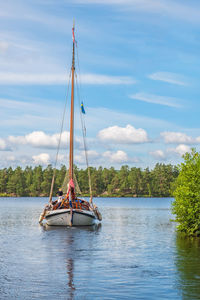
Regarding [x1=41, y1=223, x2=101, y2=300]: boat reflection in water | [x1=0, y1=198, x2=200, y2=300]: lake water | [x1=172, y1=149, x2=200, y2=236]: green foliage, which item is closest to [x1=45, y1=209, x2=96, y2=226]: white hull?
[x1=41, y1=223, x2=101, y2=300]: boat reflection in water

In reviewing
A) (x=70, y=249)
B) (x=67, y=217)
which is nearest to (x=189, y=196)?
(x=70, y=249)

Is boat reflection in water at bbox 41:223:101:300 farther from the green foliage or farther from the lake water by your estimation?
the green foliage

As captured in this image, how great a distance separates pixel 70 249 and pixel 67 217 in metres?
14.4

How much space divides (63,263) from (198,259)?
8391 mm

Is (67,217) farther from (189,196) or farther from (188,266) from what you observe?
(188,266)

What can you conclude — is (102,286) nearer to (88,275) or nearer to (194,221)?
(88,275)

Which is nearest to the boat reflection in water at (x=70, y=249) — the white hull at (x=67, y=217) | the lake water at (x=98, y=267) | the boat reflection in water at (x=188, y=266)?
the lake water at (x=98, y=267)

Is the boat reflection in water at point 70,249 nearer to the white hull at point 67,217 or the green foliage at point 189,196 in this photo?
the white hull at point 67,217

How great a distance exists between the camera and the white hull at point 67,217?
45938 millimetres

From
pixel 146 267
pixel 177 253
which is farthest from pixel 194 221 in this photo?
pixel 146 267

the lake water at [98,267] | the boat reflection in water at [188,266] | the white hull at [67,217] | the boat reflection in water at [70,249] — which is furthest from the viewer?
the white hull at [67,217]

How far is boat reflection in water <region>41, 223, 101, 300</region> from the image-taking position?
22.3m

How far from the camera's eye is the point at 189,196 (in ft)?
121

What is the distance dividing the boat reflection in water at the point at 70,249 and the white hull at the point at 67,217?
53cm
